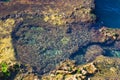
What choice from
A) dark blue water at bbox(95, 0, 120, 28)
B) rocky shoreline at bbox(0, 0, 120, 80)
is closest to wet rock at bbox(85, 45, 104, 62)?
rocky shoreline at bbox(0, 0, 120, 80)

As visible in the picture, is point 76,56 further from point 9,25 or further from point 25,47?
point 9,25

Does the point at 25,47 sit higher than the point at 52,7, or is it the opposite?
the point at 52,7

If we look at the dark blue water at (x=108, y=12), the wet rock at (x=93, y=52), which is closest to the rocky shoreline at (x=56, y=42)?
the wet rock at (x=93, y=52)

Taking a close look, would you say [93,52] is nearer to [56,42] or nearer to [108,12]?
[56,42]

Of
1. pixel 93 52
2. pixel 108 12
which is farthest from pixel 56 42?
pixel 108 12

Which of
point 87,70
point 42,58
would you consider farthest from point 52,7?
point 87,70

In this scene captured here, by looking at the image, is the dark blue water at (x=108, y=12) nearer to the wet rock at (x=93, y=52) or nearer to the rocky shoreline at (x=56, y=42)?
the rocky shoreline at (x=56, y=42)

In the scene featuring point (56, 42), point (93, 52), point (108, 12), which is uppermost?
point (108, 12)
